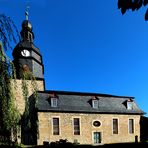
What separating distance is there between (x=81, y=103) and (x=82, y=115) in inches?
63.5

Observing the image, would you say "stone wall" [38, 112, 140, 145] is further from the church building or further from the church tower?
the church tower

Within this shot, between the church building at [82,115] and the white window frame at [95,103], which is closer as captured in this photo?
the church building at [82,115]

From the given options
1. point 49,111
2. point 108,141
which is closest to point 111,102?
point 108,141

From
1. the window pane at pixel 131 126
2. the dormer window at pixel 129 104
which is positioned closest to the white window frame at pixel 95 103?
the dormer window at pixel 129 104

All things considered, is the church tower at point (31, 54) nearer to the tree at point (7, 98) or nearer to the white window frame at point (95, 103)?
the white window frame at point (95, 103)

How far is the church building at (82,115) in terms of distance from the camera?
3328cm

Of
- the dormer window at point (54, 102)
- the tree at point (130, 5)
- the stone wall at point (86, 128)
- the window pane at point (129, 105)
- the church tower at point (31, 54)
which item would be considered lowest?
the stone wall at point (86, 128)

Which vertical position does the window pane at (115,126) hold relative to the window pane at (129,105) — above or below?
below

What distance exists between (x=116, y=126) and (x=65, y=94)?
705cm

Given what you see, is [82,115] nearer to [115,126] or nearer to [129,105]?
[115,126]

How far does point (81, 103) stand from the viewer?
35969 millimetres

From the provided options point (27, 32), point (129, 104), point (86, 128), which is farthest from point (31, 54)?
point (129, 104)

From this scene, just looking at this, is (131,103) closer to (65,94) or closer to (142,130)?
(142,130)

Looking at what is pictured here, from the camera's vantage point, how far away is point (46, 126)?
33031 millimetres
